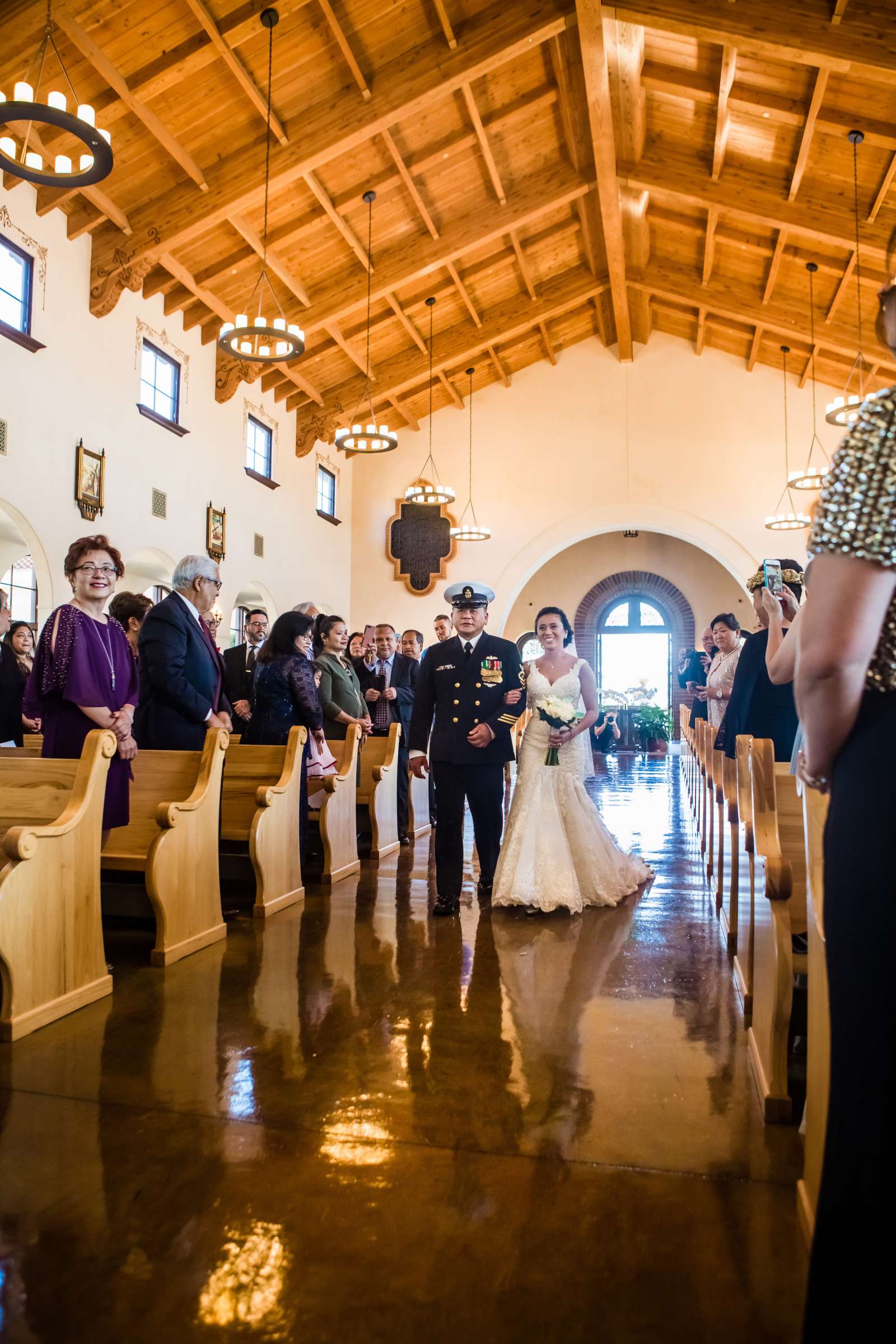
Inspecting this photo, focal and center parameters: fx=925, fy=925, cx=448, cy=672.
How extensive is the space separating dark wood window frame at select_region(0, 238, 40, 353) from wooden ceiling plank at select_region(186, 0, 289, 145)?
7.50 ft

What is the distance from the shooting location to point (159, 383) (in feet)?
32.9

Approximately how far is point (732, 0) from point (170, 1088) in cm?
868

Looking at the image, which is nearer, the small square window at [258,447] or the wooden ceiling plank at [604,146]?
the wooden ceiling plank at [604,146]

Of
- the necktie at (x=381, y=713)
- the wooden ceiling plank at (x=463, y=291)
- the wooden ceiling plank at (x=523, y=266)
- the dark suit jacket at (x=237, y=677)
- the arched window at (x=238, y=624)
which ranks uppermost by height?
the wooden ceiling plank at (x=523, y=266)

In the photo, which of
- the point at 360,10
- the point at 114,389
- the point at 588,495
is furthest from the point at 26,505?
the point at 588,495

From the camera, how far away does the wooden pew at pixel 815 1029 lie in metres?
1.69

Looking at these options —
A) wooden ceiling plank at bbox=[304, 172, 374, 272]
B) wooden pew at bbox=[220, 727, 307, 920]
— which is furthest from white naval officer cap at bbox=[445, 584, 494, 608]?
wooden ceiling plank at bbox=[304, 172, 374, 272]

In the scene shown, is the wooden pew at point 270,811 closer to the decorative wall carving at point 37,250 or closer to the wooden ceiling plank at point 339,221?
the decorative wall carving at point 37,250

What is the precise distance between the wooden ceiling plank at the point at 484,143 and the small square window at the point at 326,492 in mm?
5096

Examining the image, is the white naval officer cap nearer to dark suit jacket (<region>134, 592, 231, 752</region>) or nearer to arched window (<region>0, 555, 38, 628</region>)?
dark suit jacket (<region>134, 592, 231, 752</region>)

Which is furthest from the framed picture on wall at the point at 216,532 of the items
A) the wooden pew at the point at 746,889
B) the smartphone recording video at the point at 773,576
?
the wooden pew at the point at 746,889

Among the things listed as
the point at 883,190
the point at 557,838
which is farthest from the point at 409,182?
the point at 557,838

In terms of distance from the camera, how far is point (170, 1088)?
Answer: 239cm

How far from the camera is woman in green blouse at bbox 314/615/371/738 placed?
231 inches
